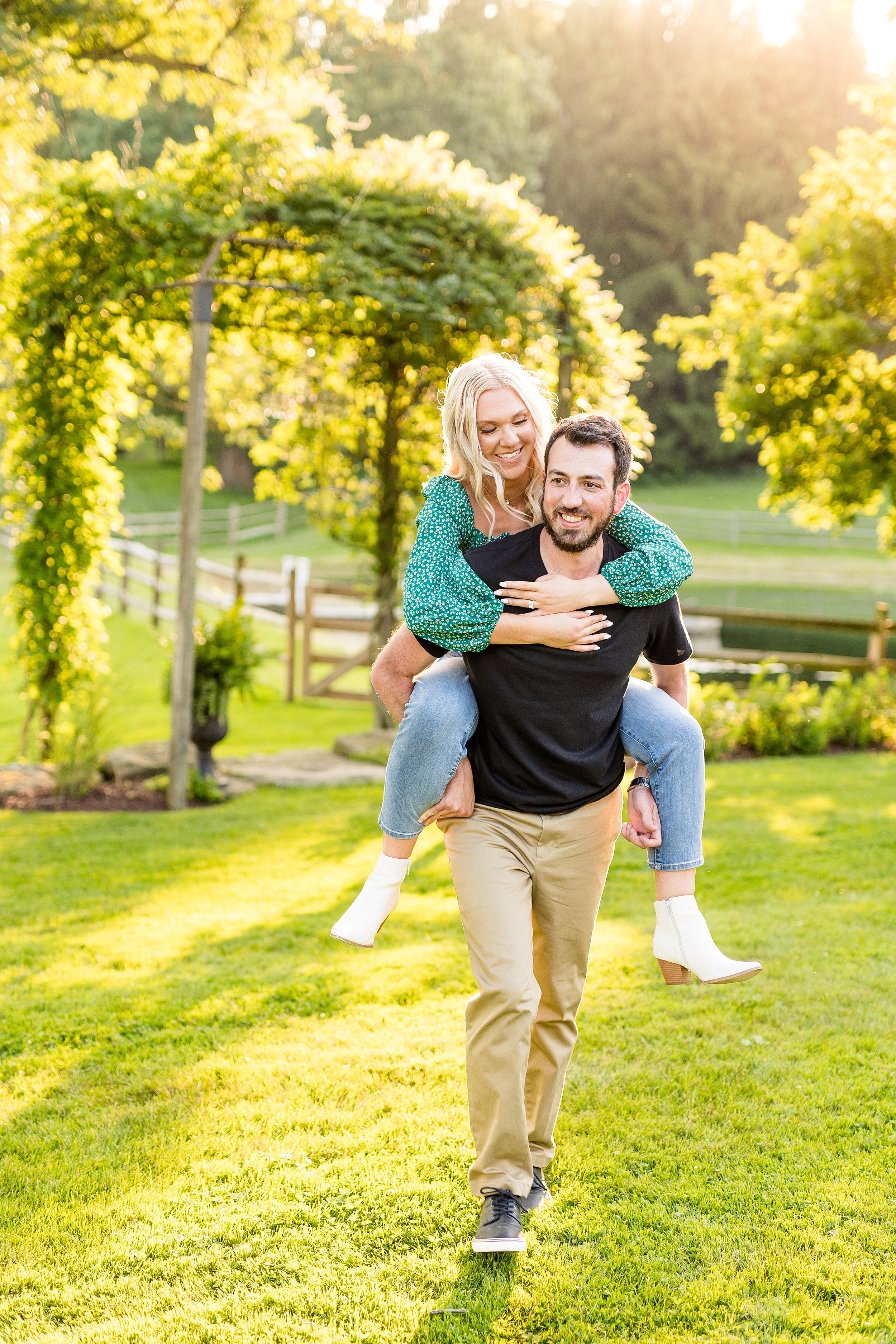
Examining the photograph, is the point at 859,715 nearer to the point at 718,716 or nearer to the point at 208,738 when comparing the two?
the point at 718,716

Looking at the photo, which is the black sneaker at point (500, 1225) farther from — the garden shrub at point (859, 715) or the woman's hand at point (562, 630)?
the garden shrub at point (859, 715)

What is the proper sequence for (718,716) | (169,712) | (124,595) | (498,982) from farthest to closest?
1. (124,595)
2. (169,712)
3. (718,716)
4. (498,982)

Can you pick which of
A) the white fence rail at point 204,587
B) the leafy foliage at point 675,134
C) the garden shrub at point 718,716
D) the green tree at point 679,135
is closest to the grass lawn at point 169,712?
the white fence rail at point 204,587

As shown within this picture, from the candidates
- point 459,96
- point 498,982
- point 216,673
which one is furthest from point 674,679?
point 459,96

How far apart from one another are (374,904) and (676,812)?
2.39ft

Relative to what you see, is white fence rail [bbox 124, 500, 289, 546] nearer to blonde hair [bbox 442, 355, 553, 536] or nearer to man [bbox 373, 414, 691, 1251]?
blonde hair [bbox 442, 355, 553, 536]

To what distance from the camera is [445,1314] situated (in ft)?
7.68

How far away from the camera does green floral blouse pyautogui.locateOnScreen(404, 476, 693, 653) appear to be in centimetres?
236

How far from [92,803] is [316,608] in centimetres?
1238

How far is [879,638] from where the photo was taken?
11234mm

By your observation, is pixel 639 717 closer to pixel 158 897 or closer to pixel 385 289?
pixel 158 897

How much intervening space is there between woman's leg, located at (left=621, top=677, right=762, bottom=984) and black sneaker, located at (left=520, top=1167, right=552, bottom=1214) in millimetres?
651

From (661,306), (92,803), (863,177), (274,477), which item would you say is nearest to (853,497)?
(863,177)

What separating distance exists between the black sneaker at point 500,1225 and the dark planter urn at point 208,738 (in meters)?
→ 5.66
